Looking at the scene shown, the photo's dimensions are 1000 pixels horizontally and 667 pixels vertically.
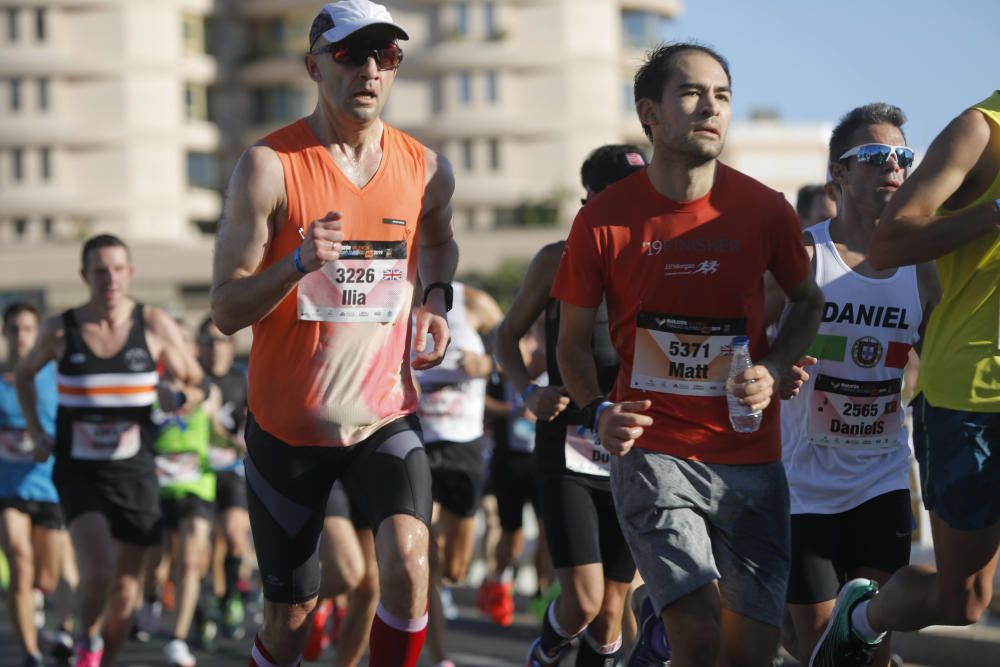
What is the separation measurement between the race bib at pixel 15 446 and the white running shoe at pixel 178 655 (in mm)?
1759

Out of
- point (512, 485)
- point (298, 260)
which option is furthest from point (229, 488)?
point (298, 260)

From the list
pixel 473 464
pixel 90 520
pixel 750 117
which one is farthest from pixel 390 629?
pixel 750 117

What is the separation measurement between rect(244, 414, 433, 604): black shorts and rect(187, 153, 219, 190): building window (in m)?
67.0

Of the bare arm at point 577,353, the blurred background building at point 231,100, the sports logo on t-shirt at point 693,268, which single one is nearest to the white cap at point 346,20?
the bare arm at point 577,353

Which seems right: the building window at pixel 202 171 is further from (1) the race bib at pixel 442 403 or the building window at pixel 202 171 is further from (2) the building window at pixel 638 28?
(1) the race bib at pixel 442 403

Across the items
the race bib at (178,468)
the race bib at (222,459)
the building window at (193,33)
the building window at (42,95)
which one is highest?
the building window at (193,33)

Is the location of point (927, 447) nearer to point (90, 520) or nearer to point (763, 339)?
point (763, 339)

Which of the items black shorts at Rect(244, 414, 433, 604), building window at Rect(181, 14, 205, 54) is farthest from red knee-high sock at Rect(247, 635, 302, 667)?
building window at Rect(181, 14, 205, 54)

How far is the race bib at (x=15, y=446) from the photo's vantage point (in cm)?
1191

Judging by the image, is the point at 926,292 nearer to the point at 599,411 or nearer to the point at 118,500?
the point at 599,411

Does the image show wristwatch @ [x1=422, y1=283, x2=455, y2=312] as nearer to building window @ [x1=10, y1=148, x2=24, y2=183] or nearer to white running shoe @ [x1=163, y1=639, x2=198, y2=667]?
white running shoe @ [x1=163, y1=639, x2=198, y2=667]

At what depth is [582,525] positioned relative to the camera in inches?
291

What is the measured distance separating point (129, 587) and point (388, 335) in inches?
165

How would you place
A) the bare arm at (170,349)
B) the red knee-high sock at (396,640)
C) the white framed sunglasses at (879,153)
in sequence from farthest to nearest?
1. the bare arm at (170,349)
2. the white framed sunglasses at (879,153)
3. the red knee-high sock at (396,640)
